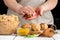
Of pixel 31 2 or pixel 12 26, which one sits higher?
pixel 31 2

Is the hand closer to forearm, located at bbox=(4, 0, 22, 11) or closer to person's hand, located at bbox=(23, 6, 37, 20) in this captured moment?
person's hand, located at bbox=(23, 6, 37, 20)

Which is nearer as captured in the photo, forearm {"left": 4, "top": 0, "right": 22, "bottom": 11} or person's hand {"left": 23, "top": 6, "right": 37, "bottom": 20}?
person's hand {"left": 23, "top": 6, "right": 37, "bottom": 20}

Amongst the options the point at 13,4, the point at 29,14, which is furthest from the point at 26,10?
the point at 13,4

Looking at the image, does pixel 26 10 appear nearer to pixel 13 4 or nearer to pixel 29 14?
pixel 29 14

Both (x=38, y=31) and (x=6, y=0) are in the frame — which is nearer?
(x=38, y=31)

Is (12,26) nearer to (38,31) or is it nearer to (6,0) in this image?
(38,31)

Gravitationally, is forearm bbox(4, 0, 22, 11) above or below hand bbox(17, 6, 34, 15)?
above

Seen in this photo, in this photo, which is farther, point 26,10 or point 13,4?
point 13,4

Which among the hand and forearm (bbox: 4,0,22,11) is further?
forearm (bbox: 4,0,22,11)

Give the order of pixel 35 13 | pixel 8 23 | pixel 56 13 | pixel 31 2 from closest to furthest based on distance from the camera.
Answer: pixel 8 23 → pixel 35 13 → pixel 31 2 → pixel 56 13

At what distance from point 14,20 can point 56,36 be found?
0.28 m

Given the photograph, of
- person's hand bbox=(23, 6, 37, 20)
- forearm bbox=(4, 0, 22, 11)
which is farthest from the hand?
forearm bbox=(4, 0, 22, 11)

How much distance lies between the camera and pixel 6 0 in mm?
1811

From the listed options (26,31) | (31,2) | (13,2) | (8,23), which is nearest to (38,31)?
(26,31)
